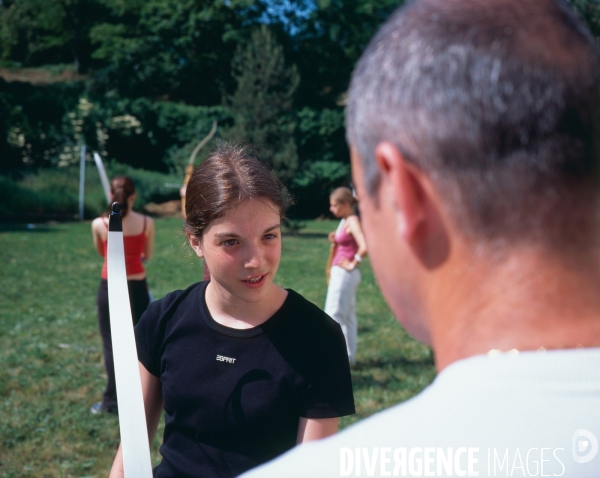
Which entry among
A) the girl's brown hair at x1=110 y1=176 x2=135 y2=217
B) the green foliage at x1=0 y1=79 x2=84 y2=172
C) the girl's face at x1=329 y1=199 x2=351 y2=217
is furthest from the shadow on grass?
the green foliage at x1=0 y1=79 x2=84 y2=172

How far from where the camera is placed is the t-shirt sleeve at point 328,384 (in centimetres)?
189

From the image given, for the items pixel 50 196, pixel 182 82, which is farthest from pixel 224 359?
pixel 182 82

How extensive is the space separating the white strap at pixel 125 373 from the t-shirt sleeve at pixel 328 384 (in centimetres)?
58

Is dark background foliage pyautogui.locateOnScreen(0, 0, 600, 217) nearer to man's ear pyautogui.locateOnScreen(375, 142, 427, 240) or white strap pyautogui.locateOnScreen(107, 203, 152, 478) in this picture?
white strap pyautogui.locateOnScreen(107, 203, 152, 478)

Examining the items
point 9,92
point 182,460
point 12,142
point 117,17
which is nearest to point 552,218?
point 182,460

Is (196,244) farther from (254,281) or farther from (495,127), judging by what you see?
(495,127)

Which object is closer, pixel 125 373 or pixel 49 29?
pixel 125 373

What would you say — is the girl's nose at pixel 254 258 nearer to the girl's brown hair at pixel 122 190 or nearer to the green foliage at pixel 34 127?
the girl's brown hair at pixel 122 190

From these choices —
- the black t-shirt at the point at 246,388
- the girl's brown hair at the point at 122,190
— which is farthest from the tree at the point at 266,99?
the black t-shirt at the point at 246,388

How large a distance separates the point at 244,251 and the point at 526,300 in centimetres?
151

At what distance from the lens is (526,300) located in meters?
0.69

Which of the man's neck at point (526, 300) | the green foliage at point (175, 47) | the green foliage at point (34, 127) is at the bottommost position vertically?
the man's neck at point (526, 300)

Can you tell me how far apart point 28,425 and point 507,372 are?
5509 millimetres

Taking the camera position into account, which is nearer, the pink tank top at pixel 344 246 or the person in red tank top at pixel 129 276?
the person in red tank top at pixel 129 276
